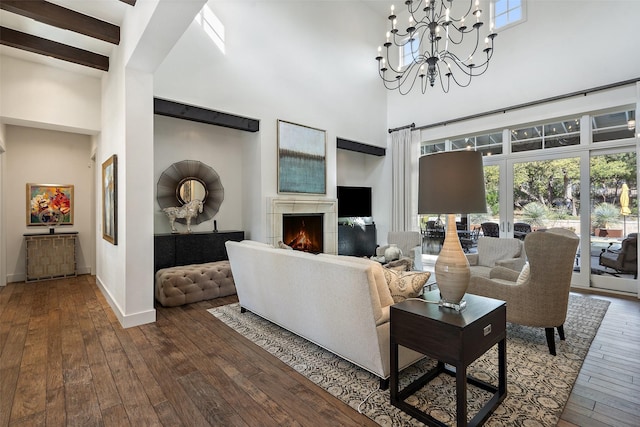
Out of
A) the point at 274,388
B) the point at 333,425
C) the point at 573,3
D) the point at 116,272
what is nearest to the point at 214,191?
the point at 116,272

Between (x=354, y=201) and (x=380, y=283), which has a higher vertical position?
(x=354, y=201)

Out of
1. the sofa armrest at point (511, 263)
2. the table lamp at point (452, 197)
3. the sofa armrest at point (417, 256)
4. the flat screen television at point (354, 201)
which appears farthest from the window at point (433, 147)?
the table lamp at point (452, 197)

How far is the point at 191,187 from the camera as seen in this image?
17.1 ft

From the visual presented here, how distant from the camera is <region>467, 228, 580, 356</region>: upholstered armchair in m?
2.60

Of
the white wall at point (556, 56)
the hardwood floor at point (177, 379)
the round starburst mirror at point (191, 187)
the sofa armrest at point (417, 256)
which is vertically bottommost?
the hardwood floor at point (177, 379)

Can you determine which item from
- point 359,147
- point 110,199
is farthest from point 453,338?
point 359,147

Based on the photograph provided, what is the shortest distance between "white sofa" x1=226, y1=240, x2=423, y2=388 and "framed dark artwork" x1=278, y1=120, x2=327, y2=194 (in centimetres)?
240

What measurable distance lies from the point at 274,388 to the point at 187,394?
1.99ft

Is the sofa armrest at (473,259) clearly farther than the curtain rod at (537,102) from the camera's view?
Yes

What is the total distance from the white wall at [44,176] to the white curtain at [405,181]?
6.38 m

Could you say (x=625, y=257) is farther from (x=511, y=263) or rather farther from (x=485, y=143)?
(x=485, y=143)

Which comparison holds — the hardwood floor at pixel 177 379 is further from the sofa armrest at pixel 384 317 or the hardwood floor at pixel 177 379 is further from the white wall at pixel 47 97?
the white wall at pixel 47 97

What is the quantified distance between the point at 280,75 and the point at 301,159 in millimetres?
1554

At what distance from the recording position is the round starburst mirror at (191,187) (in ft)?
16.3
